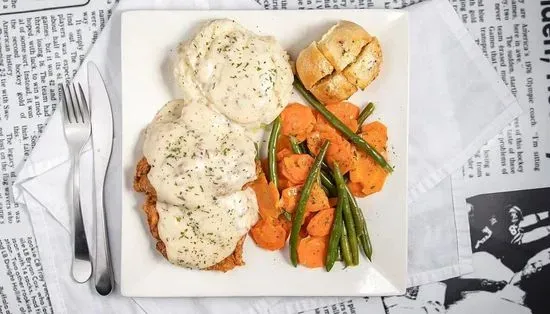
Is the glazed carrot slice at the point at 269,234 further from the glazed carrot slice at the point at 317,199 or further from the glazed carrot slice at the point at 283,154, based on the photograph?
the glazed carrot slice at the point at 283,154

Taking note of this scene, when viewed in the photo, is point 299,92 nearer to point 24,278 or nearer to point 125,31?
point 125,31

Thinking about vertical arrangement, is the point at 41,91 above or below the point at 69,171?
above

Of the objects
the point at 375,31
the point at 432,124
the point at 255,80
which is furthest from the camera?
the point at 432,124

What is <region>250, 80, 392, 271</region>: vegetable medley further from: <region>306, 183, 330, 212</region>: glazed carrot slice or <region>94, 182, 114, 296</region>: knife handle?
<region>94, 182, 114, 296</region>: knife handle

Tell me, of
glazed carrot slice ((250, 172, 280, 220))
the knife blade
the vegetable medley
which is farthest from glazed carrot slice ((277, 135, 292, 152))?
the knife blade

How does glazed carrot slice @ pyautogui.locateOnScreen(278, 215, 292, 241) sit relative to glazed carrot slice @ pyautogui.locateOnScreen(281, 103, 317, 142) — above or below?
below

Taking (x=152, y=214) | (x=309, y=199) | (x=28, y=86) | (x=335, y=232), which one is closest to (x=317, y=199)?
(x=309, y=199)

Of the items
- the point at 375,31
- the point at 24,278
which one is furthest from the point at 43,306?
the point at 375,31

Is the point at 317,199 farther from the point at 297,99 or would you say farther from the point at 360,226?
the point at 297,99
